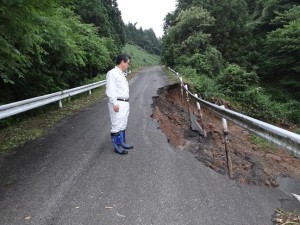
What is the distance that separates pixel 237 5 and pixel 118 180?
126 feet

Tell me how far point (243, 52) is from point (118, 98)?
3267 cm

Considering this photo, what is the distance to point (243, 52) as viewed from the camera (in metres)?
36.2

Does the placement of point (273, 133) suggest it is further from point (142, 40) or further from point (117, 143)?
point (142, 40)

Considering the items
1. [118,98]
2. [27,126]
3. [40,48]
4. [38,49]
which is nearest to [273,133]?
[118,98]

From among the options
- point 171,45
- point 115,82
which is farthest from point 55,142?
point 171,45

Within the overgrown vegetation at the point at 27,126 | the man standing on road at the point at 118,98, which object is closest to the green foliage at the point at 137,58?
the overgrown vegetation at the point at 27,126

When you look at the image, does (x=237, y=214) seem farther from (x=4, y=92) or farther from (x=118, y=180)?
(x=4, y=92)

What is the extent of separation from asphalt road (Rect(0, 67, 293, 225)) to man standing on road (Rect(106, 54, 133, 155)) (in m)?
0.38

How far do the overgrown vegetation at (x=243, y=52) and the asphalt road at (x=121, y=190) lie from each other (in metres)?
14.5

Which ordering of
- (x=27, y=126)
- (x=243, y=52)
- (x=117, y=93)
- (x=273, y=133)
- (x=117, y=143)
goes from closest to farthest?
(x=273, y=133)
(x=117, y=93)
(x=117, y=143)
(x=27, y=126)
(x=243, y=52)

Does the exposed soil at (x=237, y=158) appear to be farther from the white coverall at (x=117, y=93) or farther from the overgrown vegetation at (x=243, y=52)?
the overgrown vegetation at (x=243, y=52)

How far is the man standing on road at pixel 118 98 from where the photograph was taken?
6062mm

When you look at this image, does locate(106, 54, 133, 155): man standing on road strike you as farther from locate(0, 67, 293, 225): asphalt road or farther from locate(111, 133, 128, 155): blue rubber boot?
locate(0, 67, 293, 225): asphalt road

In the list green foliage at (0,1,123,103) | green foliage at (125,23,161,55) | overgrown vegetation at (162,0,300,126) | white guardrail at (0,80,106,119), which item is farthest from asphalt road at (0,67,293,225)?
green foliage at (125,23,161,55)
